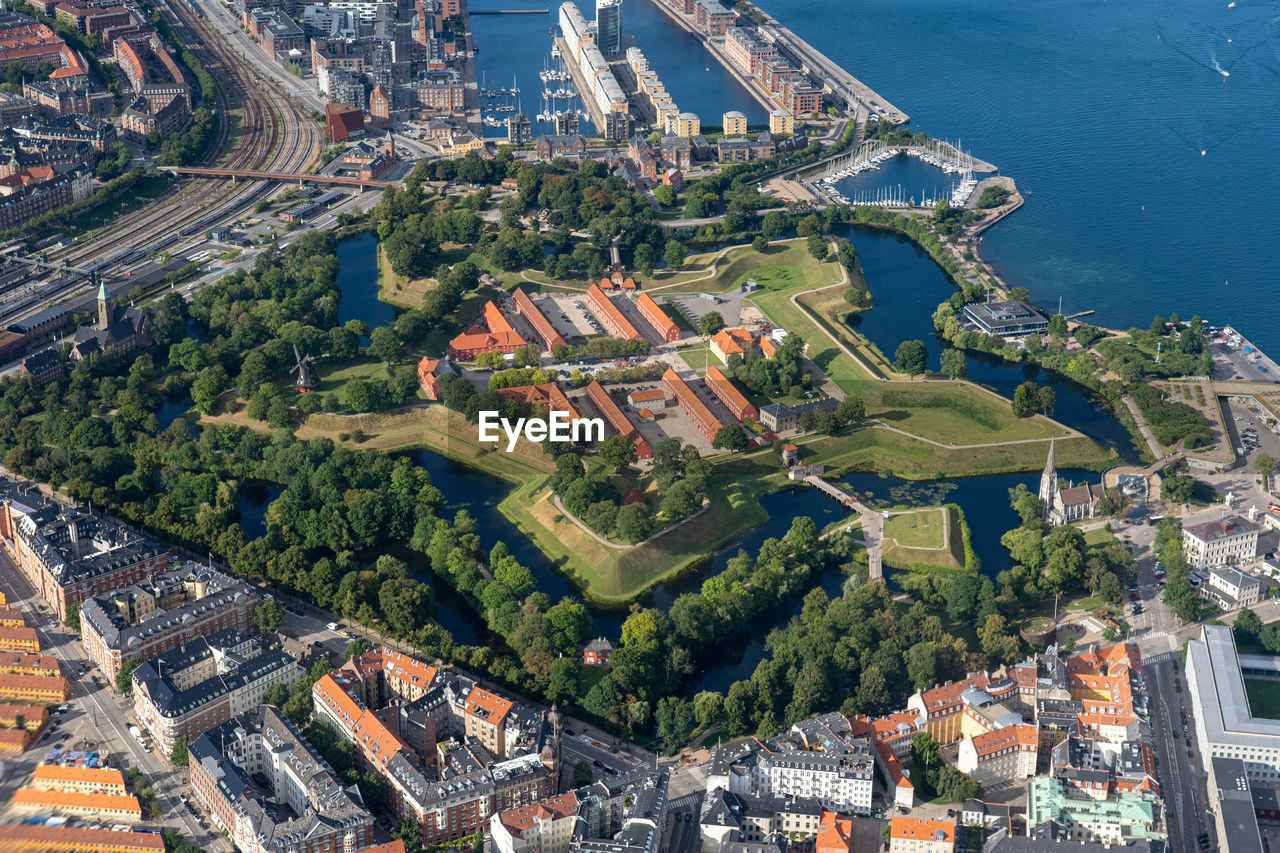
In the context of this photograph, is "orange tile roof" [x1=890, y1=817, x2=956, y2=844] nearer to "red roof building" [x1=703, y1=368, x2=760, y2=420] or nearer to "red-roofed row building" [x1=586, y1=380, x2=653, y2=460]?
"red-roofed row building" [x1=586, y1=380, x2=653, y2=460]

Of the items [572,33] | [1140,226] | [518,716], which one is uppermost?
[572,33]

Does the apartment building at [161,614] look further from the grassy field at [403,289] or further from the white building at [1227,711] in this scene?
the white building at [1227,711]

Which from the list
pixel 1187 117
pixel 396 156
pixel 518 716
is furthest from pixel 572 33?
pixel 518 716

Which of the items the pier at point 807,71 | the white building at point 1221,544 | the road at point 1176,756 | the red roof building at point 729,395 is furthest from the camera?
the pier at point 807,71

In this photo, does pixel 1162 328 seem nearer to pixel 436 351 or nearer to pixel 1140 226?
pixel 1140 226

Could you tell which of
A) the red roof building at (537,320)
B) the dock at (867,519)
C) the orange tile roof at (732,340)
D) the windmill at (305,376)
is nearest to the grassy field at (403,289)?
the red roof building at (537,320)

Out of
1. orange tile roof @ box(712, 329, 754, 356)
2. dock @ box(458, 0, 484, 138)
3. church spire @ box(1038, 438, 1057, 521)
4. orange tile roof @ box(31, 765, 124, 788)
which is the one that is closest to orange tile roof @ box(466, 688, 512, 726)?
orange tile roof @ box(31, 765, 124, 788)
